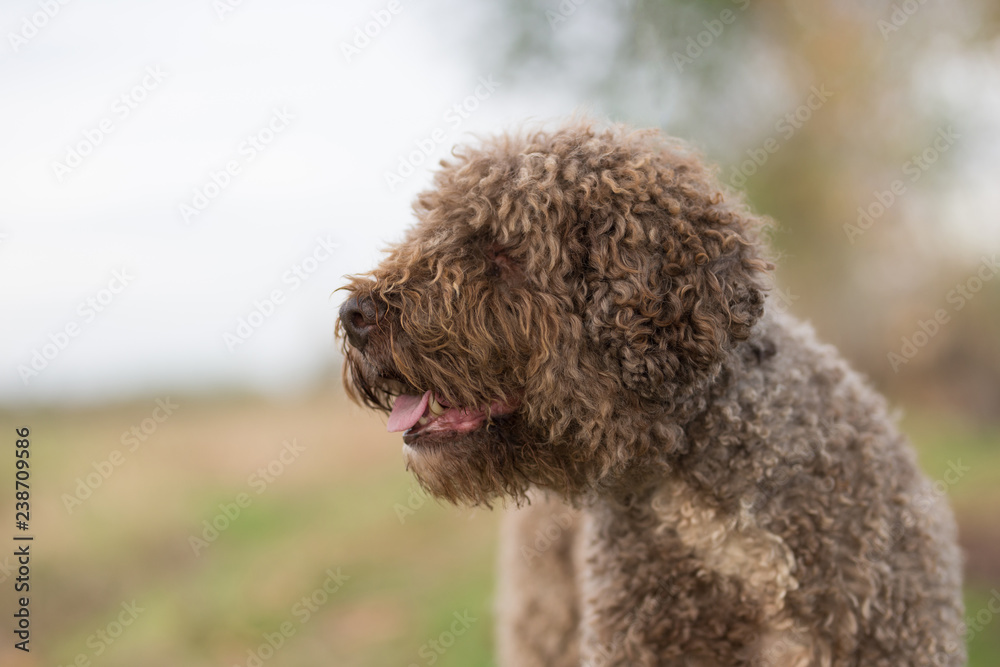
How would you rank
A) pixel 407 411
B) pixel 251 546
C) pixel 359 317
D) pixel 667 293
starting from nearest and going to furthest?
pixel 667 293 < pixel 359 317 < pixel 407 411 < pixel 251 546

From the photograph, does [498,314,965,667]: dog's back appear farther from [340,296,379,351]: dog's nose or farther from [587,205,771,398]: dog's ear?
[340,296,379,351]: dog's nose

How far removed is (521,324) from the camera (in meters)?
2.30

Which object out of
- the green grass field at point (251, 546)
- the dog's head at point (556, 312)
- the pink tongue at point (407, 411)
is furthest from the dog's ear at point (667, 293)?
the green grass field at point (251, 546)

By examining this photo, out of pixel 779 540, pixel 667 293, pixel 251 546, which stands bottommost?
pixel 251 546

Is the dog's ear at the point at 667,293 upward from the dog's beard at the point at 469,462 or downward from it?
upward

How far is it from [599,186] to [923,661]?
1.80 metres

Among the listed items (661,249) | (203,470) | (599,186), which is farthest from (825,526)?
(203,470)

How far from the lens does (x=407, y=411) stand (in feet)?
8.02

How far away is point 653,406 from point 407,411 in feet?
2.47

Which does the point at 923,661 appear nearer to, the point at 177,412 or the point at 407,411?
the point at 407,411

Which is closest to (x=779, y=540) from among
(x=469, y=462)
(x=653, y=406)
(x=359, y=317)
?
(x=653, y=406)

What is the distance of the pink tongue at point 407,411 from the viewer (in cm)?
242

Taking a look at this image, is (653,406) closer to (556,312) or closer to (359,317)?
(556,312)

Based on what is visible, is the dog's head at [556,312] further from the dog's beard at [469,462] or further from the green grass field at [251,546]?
the green grass field at [251,546]
